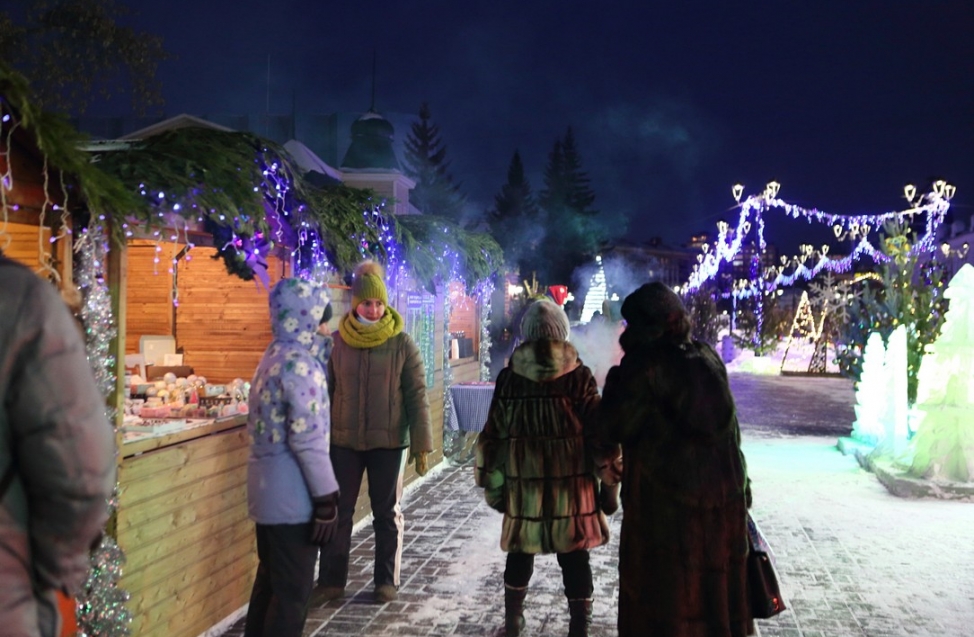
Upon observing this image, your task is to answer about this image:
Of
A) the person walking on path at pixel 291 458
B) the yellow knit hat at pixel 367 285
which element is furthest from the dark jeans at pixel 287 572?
the yellow knit hat at pixel 367 285

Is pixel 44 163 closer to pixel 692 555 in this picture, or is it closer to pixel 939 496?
pixel 692 555

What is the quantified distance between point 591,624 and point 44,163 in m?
3.85

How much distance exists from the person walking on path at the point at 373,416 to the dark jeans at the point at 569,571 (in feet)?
3.42

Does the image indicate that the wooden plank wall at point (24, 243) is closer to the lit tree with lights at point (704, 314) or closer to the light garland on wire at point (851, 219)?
the light garland on wire at point (851, 219)

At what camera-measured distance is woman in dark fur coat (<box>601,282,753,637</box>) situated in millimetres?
3773

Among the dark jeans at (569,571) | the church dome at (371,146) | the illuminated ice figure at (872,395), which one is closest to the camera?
the dark jeans at (569,571)

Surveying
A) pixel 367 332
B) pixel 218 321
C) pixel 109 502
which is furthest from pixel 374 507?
pixel 218 321

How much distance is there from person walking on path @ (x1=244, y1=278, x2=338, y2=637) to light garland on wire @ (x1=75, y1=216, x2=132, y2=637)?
0.64 meters

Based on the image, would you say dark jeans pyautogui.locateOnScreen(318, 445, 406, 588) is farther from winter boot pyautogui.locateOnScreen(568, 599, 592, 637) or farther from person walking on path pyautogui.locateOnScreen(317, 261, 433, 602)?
winter boot pyautogui.locateOnScreen(568, 599, 592, 637)

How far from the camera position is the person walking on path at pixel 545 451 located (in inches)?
187

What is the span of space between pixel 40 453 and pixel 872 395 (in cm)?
1247

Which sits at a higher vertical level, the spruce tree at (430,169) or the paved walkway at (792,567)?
the spruce tree at (430,169)

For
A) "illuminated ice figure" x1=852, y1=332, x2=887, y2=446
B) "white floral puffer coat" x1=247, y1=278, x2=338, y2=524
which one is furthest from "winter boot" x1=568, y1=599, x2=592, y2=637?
"illuminated ice figure" x1=852, y1=332, x2=887, y2=446

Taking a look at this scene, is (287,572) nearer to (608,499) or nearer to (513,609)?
(513,609)
